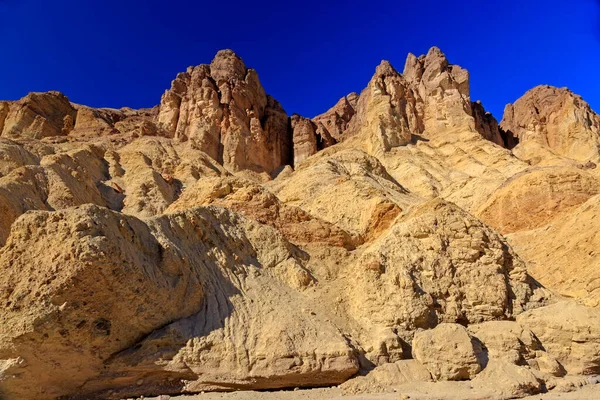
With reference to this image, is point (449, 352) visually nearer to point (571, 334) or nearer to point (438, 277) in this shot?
point (438, 277)

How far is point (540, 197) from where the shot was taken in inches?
820

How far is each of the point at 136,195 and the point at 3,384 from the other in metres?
25.7

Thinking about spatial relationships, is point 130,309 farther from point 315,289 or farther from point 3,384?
point 315,289

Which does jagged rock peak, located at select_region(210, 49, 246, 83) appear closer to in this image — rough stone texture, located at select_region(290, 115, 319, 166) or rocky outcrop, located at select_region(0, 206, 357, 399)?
rough stone texture, located at select_region(290, 115, 319, 166)

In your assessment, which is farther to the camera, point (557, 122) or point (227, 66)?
point (227, 66)

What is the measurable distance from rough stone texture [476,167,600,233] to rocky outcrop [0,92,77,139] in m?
49.0

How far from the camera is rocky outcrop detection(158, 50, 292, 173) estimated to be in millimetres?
54781

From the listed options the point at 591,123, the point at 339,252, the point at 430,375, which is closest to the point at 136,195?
the point at 339,252

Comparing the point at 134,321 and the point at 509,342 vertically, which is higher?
the point at 134,321

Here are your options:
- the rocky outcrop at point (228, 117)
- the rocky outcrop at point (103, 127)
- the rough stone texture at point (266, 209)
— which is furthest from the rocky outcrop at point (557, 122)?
the rocky outcrop at point (103, 127)

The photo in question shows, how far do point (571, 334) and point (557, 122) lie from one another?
65257mm

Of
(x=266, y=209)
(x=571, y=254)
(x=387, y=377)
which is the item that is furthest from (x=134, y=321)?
(x=571, y=254)

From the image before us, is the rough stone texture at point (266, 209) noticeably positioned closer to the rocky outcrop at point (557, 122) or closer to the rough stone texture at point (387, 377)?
the rough stone texture at point (387, 377)

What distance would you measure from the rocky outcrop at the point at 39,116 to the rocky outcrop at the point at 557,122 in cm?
6249
